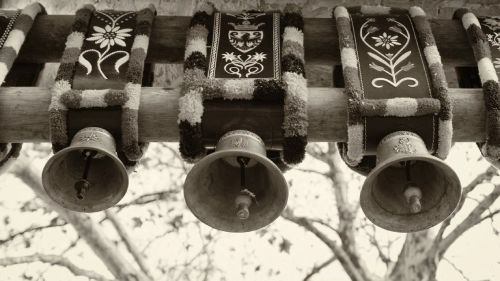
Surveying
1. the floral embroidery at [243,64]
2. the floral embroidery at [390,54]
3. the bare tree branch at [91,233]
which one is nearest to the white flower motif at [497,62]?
the floral embroidery at [390,54]

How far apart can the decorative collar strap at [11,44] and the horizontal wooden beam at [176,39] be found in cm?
9

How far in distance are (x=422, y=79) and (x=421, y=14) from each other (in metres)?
0.50

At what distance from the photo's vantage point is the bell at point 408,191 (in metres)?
2.19

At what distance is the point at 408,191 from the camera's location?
222 centimetres

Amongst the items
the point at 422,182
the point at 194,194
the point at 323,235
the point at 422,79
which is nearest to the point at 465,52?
the point at 422,79

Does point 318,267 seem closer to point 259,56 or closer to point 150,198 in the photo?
point 150,198

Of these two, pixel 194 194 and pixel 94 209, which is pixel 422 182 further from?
pixel 94 209

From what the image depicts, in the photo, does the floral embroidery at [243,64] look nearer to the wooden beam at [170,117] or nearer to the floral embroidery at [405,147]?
→ the wooden beam at [170,117]

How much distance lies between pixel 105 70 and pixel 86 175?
523mm

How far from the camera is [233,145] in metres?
2.20

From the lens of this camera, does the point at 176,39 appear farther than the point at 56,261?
No

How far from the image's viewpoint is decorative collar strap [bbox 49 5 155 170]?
92.9 inches

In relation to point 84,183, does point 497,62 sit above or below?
above

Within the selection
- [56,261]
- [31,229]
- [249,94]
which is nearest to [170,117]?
[249,94]
